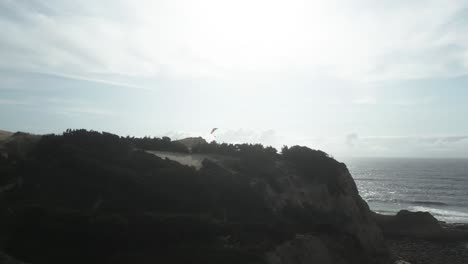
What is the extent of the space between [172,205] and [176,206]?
218 millimetres

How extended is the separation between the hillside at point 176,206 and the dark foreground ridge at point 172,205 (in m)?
0.05

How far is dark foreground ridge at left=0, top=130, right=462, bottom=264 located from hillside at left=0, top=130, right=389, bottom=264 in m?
0.05

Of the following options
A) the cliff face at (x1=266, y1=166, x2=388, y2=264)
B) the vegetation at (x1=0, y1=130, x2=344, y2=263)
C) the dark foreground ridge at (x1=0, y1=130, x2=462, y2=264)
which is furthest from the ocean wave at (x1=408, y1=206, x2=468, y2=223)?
the vegetation at (x1=0, y1=130, x2=344, y2=263)

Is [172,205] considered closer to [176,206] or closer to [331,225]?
[176,206]

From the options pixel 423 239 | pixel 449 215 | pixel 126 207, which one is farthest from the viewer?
pixel 449 215

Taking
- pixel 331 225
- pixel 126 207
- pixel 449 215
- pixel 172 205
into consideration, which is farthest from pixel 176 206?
pixel 449 215

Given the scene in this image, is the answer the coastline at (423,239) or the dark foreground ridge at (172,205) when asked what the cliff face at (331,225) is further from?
the coastline at (423,239)

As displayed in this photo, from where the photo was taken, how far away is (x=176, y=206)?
21.9m

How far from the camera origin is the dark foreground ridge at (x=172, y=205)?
57.8 ft

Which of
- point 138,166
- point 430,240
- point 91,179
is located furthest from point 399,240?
point 91,179

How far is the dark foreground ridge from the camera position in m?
17.6

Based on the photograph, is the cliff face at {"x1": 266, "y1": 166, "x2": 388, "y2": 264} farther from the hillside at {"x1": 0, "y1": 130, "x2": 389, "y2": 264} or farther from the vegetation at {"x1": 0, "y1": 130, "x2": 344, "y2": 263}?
the vegetation at {"x1": 0, "y1": 130, "x2": 344, "y2": 263}

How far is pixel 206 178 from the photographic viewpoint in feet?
80.2

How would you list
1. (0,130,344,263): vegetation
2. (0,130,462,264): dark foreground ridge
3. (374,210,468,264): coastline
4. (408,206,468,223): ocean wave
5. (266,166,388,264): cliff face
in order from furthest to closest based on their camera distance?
(408,206,468,223): ocean wave, (374,210,468,264): coastline, (266,166,388,264): cliff face, (0,130,462,264): dark foreground ridge, (0,130,344,263): vegetation
